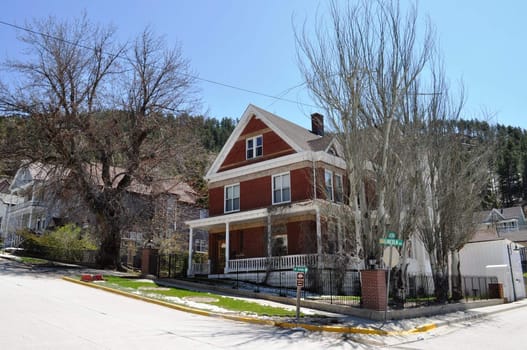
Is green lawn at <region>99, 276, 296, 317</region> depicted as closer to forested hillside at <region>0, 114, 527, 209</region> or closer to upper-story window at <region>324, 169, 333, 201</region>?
upper-story window at <region>324, 169, 333, 201</region>

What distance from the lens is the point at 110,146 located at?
1106 inches

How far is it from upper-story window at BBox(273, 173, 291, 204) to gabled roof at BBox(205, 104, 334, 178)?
184 cm

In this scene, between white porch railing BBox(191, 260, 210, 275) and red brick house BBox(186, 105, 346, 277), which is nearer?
red brick house BBox(186, 105, 346, 277)

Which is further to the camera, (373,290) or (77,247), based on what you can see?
(77,247)

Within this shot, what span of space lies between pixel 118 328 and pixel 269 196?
1710cm

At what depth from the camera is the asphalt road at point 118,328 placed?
9070 millimetres

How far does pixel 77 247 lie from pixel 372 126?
86.6 ft

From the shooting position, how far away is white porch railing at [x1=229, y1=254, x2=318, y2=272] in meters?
22.6

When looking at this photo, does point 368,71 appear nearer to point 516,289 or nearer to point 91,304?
point 91,304

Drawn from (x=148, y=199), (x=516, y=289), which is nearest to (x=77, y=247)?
(x=148, y=199)

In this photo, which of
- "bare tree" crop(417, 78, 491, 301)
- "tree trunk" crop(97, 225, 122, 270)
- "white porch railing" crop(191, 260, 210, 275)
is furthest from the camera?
"tree trunk" crop(97, 225, 122, 270)

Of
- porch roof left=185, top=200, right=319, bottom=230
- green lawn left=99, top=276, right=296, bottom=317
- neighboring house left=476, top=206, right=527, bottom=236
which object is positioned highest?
neighboring house left=476, top=206, right=527, bottom=236

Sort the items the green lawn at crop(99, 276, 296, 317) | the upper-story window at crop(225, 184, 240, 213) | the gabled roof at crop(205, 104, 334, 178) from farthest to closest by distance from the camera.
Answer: the upper-story window at crop(225, 184, 240, 213) → the gabled roof at crop(205, 104, 334, 178) → the green lawn at crop(99, 276, 296, 317)

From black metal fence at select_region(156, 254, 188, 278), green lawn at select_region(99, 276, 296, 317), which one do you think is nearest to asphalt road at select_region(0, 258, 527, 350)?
green lawn at select_region(99, 276, 296, 317)
